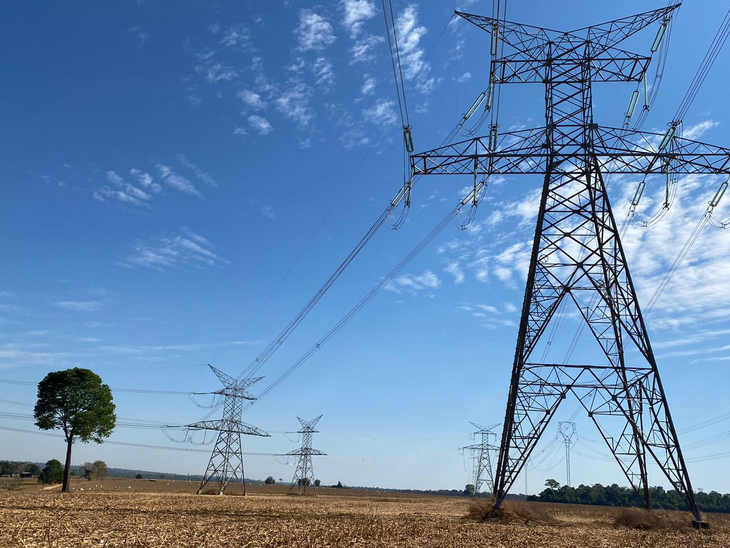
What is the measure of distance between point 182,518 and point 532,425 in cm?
1632

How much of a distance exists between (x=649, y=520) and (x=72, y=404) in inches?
1766

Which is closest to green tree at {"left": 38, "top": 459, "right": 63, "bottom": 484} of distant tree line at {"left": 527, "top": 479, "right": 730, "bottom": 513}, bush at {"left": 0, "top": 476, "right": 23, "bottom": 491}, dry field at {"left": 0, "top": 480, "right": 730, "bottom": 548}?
bush at {"left": 0, "top": 476, "right": 23, "bottom": 491}

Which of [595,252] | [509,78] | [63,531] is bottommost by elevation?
[63,531]

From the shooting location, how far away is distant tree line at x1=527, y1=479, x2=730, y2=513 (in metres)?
114

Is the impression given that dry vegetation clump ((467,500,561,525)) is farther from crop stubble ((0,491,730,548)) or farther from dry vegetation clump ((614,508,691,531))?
dry vegetation clump ((614,508,691,531))

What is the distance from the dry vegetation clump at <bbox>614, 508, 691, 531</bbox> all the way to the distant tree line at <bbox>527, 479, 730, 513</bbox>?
324 ft

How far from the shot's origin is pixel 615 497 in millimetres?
117312

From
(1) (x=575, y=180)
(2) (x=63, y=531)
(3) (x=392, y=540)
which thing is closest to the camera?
(2) (x=63, y=531)

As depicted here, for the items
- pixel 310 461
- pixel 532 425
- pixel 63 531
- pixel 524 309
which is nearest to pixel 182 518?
pixel 63 531

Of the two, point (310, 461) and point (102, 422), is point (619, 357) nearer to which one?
point (102, 422)

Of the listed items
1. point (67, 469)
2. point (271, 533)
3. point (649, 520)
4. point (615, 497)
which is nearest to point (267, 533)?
point (271, 533)

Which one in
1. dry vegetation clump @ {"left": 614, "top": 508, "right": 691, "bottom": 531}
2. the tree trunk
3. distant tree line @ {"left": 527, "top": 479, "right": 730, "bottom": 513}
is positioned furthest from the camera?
distant tree line @ {"left": 527, "top": 479, "right": 730, "bottom": 513}

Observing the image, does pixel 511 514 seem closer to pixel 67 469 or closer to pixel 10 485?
pixel 67 469

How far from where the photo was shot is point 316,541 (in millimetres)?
15656
